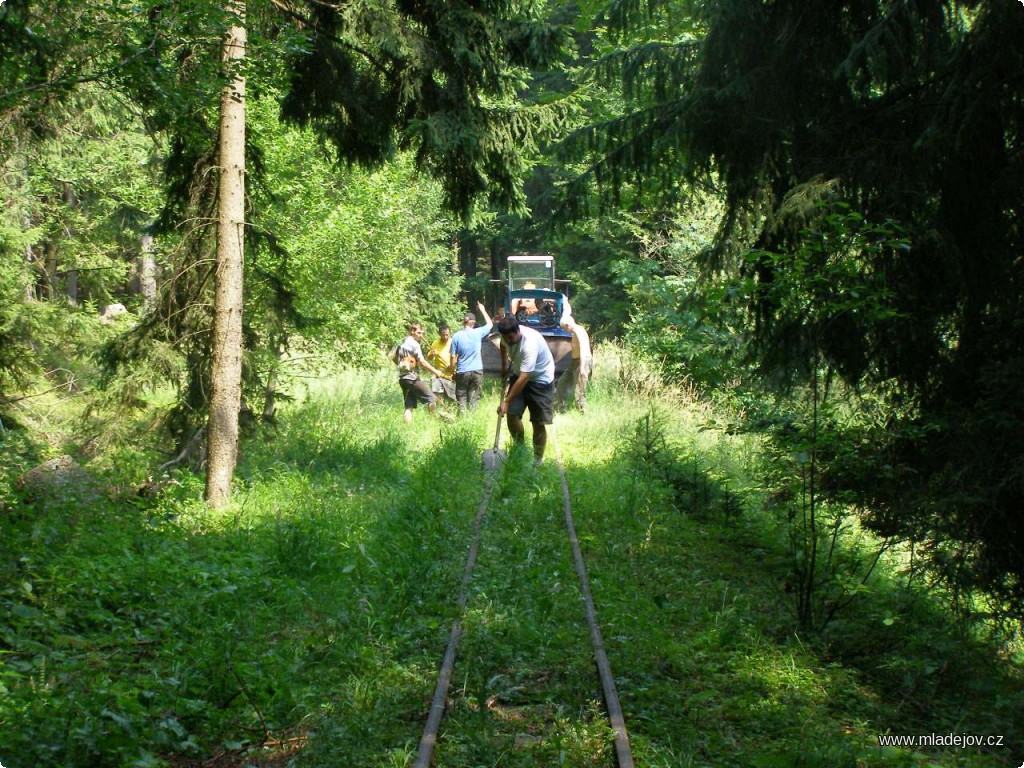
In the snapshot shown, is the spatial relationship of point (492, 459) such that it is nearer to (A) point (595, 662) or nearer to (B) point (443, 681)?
(A) point (595, 662)

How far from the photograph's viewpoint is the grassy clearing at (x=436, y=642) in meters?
4.71

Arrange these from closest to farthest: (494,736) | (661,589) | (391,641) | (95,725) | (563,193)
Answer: (95,725) → (494,736) → (391,641) → (661,589) → (563,193)

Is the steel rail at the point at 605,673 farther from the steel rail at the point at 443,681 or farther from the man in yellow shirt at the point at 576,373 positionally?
the man in yellow shirt at the point at 576,373

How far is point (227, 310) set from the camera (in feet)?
32.9

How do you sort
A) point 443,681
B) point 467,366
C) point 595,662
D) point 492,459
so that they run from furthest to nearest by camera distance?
point 467,366, point 492,459, point 595,662, point 443,681

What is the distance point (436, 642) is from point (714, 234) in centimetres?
593

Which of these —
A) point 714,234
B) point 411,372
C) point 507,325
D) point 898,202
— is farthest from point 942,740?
point 411,372

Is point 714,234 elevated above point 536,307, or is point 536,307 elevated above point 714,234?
point 714,234

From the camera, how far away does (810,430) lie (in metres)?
7.18

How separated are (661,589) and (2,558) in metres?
4.99

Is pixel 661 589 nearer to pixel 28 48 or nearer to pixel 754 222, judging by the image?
pixel 754 222

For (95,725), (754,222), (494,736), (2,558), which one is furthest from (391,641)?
(754,222)

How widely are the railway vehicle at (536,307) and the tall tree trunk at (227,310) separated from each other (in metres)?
8.73

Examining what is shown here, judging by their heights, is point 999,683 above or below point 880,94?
below
